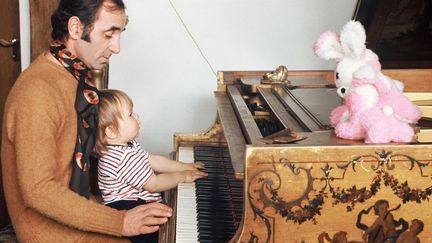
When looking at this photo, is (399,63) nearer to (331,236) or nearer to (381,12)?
(381,12)

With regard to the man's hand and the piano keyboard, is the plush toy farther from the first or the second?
the man's hand

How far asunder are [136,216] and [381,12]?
73.7 inches

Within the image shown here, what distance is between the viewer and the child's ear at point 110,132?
209cm

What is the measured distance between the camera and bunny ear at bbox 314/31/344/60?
1724 millimetres

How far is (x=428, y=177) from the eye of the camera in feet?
4.98

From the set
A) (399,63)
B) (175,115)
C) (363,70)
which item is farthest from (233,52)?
(363,70)

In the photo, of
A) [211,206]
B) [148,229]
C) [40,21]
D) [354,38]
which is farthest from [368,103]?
[40,21]

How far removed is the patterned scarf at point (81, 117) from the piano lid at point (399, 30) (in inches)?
67.8

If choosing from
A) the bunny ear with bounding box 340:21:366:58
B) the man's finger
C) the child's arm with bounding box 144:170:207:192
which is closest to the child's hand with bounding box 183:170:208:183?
the child's arm with bounding box 144:170:207:192

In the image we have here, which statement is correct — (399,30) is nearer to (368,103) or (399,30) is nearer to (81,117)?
(368,103)

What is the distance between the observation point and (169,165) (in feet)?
7.84

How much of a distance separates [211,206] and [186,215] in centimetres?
10

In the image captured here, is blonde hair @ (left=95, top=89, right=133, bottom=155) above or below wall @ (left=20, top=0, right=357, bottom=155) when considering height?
below

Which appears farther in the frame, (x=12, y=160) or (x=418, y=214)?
(x=12, y=160)
